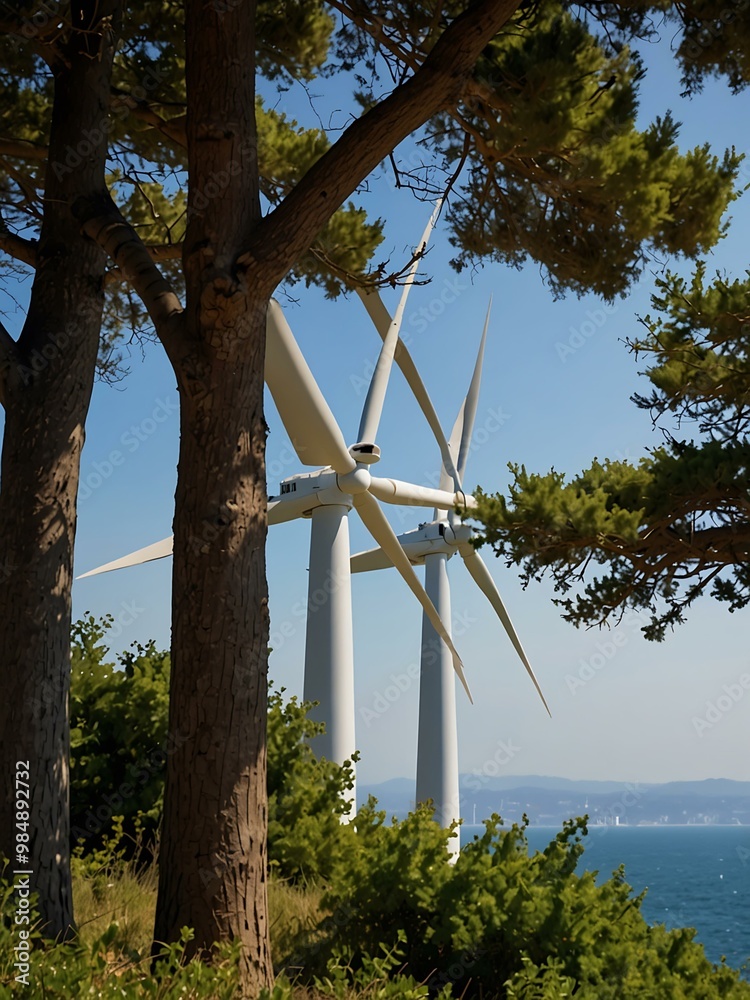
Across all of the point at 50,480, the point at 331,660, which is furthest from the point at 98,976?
the point at 331,660

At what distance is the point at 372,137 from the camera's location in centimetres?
625

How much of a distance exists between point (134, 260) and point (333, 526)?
9.42 m

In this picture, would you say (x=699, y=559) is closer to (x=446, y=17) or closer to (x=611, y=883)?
(x=611, y=883)

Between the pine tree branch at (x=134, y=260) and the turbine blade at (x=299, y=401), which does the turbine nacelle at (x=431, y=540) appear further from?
the pine tree branch at (x=134, y=260)

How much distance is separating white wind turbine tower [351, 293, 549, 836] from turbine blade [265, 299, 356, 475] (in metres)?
5.21

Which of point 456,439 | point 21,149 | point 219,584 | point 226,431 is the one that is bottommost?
point 219,584

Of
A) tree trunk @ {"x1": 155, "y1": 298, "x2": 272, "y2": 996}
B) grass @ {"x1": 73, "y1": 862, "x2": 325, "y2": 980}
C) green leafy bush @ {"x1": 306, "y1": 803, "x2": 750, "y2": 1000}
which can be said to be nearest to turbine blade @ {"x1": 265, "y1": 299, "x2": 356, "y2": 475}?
tree trunk @ {"x1": 155, "y1": 298, "x2": 272, "y2": 996}

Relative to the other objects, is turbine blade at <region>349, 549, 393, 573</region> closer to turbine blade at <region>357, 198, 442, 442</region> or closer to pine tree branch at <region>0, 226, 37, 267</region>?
turbine blade at <region>357, 198, 442, 442</region>

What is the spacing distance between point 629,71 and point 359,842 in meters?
6.49

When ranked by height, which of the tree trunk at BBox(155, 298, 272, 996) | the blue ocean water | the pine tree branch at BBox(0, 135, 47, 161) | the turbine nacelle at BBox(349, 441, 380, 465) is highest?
the pine tree branch at BBox(0, 135, 47, 161)

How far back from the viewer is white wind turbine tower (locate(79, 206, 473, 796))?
13266mm

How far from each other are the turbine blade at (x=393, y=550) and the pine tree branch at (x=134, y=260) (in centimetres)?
812

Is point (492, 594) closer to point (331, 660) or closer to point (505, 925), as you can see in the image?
point (331, 660)

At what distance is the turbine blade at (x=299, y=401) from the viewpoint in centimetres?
1102
